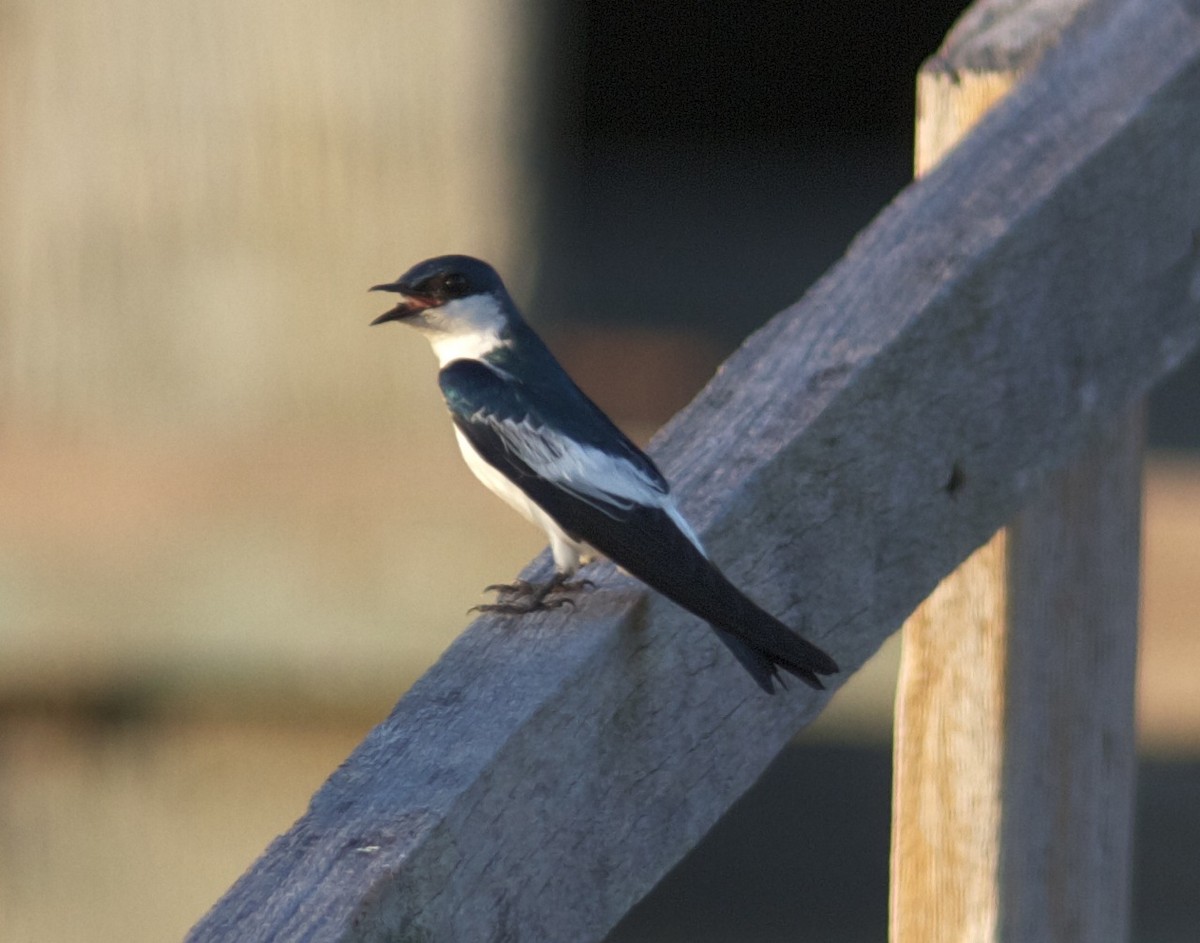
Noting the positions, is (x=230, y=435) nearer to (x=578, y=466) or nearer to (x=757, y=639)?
(x=578, y=466)

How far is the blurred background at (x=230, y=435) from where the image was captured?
3223 millimetres

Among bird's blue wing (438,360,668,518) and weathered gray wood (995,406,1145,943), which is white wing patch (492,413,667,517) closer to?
bird's blue wing (438,360,668,518)

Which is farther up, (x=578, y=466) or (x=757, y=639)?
(x=578, y=466)

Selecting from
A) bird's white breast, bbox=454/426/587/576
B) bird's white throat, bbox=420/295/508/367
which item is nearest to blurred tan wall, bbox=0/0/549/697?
bird's white throat, bbox=420/295/508/367

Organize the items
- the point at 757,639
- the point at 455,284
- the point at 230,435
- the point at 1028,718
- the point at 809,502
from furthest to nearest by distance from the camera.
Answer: the point at 230,435 → the point at 455,284 → the point at 1028,718 → the point at 809,502 → the point at 757,639

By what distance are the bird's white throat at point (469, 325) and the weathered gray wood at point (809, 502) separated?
1060 mm

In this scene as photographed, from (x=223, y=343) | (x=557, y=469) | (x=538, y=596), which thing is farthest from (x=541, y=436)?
(x=223, y=343)

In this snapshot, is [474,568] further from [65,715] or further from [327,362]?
[65,715]

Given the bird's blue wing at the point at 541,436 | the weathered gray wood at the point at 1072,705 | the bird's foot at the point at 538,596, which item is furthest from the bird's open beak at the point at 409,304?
the weathered gray wood at the point at 1072,705

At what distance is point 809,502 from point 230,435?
193 centimetres

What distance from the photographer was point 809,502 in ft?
5.11

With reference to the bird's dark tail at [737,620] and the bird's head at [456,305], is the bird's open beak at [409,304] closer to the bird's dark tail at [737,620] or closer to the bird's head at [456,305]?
the bird's head at [456,305]

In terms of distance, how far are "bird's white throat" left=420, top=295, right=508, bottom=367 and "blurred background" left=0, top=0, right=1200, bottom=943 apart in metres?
0.37

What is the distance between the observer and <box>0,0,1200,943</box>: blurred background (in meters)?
3.22
